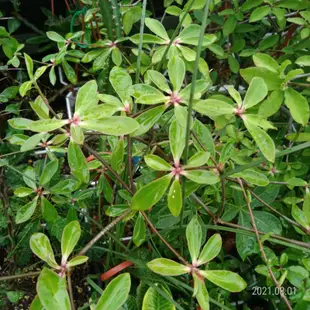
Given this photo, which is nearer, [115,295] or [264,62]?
[115,295]

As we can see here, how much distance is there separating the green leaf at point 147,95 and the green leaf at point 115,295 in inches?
10.9

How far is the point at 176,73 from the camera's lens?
75 cm

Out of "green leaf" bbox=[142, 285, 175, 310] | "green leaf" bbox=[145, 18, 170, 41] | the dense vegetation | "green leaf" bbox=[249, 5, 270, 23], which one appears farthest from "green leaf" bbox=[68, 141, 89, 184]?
"green leaf" bbox=[249, 5, 270, 23]

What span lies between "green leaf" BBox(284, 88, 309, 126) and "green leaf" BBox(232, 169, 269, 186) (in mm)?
→ 144

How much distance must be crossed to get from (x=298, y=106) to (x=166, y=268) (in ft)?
1.44

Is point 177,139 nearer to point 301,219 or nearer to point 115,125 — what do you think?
point 115,125

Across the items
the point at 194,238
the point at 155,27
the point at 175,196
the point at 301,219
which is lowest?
the point at 301,219

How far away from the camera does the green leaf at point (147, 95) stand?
724mm

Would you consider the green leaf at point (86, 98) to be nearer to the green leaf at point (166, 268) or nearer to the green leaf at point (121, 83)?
the green leaf at point (121, 83)

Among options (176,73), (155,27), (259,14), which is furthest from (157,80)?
(259,14)

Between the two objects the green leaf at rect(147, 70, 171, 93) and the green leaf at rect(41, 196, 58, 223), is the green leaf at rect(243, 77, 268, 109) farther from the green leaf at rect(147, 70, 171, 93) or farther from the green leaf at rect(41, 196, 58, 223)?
the green leaf at rect(41, 196, 58, 223)

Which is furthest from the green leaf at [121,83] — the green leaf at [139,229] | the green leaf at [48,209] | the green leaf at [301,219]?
the green leaf at [301,219]

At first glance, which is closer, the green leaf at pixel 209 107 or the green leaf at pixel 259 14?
the green leaf at pixel 209 107

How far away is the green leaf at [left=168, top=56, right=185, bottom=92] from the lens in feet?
2.45
